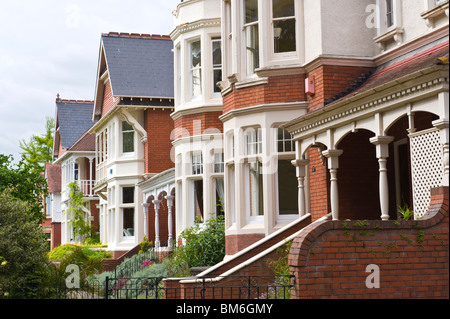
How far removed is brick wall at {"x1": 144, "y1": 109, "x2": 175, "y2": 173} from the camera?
30562 mm

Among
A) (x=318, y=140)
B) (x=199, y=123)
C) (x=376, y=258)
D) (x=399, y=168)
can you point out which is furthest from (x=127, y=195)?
(x=376, y=258)

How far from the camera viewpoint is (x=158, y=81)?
104ft

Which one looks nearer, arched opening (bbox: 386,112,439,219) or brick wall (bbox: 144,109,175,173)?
arched opening (bbox: 386,112,439,219)

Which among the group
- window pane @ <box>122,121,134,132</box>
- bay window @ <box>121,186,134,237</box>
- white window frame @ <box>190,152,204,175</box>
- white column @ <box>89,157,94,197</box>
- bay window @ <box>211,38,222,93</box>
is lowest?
bay window @ <box>121,186,134,237</box>

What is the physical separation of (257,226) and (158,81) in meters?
15.8

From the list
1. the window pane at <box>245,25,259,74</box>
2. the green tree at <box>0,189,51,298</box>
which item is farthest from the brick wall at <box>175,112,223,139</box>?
the green tree at <box>0,189,51,298</box>

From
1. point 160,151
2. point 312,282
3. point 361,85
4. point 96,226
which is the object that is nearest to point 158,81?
point 160,151

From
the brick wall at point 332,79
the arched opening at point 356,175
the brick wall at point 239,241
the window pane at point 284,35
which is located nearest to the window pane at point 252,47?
the window pane at point 284,35

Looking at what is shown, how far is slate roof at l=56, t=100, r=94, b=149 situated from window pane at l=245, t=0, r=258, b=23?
112ft

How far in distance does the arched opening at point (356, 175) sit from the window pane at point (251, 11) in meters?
4.17

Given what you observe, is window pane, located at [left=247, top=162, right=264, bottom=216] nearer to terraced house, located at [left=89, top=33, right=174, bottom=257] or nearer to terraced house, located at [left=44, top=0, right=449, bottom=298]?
terraced house, located at [left=44, top=0, right=449, bottom=298]

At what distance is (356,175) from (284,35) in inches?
155

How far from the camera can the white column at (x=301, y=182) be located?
15479 millimetres

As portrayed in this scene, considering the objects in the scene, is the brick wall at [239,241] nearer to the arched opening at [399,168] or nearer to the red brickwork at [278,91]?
the red brickwork at [278,91]
